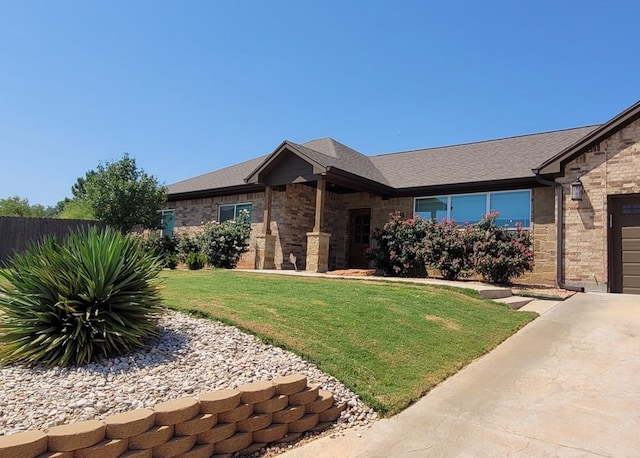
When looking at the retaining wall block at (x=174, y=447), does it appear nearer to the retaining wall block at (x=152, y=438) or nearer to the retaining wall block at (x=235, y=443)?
the retaining wall block at (x=152, y=438)

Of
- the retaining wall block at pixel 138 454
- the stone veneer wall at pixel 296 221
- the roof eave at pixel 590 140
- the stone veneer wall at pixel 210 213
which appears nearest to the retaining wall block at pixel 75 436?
the retaining wall block at pixel 138 454

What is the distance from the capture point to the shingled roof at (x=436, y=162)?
1415 centimetres

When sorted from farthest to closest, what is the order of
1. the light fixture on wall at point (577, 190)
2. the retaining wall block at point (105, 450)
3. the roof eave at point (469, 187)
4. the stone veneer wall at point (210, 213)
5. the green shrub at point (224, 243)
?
the stone veneer wall at point (210, 213)
the green shrub at point (224, 243)
the roof eave at point (469, 187)
the light fixture on wall at point (577, 190)
the retaining wall block at point (105, 450)

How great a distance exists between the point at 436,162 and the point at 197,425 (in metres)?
15.6

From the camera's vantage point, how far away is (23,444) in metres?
2.55

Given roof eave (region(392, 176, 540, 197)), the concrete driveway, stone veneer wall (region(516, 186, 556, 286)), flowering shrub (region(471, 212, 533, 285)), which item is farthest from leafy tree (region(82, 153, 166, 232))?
the concrete driveway

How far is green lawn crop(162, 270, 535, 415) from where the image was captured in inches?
184

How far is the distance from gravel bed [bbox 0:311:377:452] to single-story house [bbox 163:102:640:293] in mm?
9166

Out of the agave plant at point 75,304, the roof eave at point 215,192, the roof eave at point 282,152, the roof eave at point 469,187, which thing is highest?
the roof eave at point 282,152

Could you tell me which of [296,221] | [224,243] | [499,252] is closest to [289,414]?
[499,252]

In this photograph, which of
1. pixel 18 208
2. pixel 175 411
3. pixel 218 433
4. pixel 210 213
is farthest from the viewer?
pixel 18 208

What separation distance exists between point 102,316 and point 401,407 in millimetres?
3124

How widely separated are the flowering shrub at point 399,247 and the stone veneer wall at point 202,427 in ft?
31.9

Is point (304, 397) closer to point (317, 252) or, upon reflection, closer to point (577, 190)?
point (317, 252)
